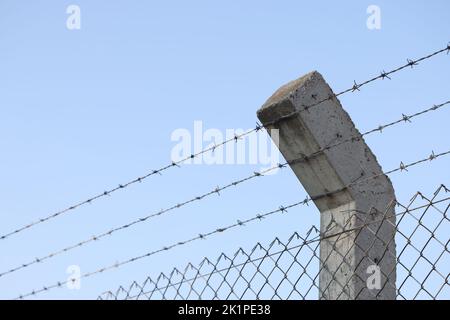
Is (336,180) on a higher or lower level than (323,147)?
lower

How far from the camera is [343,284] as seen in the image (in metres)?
4.00

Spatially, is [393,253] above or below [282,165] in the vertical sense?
below

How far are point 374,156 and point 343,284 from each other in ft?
1.89

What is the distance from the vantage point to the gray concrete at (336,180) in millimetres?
4039

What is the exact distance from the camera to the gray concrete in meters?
4.04

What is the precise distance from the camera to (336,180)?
4.12 m

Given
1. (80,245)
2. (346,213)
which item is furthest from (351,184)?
(80,245)
